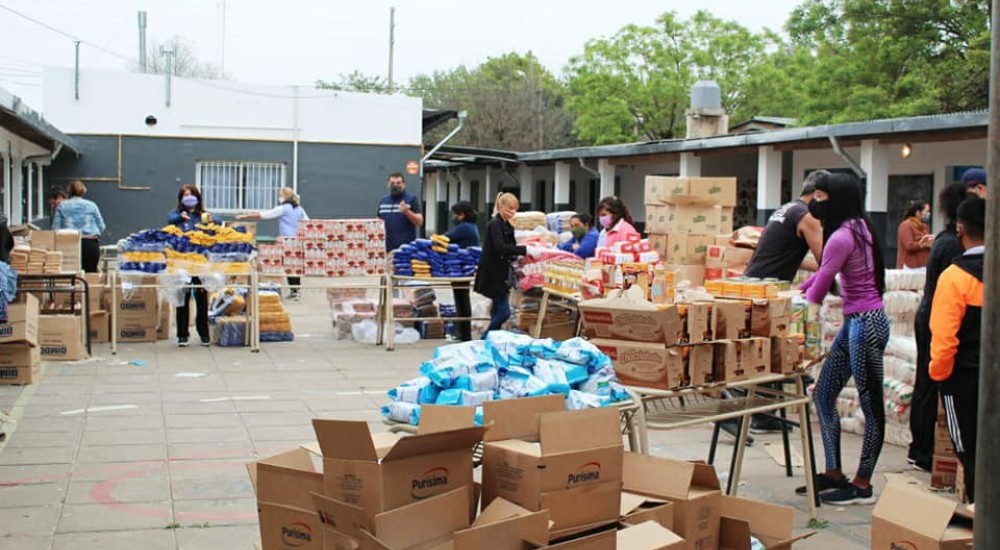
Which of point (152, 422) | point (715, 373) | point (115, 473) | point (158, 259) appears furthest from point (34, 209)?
point (715, 373)

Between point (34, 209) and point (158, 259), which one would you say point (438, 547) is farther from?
point (34, 209)

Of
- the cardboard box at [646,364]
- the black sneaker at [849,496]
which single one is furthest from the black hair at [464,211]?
the cardboard box at [646,364]

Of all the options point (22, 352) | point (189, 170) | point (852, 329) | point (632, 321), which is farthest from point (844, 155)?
point (189, 170)

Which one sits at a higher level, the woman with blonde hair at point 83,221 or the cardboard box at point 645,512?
the woman with blonde hair at point 83,221

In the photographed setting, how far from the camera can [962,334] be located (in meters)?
5.32

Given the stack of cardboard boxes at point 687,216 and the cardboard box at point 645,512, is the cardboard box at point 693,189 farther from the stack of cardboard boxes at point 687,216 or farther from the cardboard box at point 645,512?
the cardboard box at point 645,512

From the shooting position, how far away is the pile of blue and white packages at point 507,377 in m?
4.72

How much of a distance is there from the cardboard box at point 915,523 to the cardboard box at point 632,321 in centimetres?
159

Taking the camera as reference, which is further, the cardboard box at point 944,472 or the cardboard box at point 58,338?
the cardboard box at point 58,338

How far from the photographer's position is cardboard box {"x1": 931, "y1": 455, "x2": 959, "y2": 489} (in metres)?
6.86

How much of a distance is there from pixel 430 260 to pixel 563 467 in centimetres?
913

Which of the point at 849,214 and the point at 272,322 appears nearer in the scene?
the point at 849,214

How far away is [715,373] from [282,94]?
22480 millimetres

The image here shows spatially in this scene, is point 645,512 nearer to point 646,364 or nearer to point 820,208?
point 646,364
